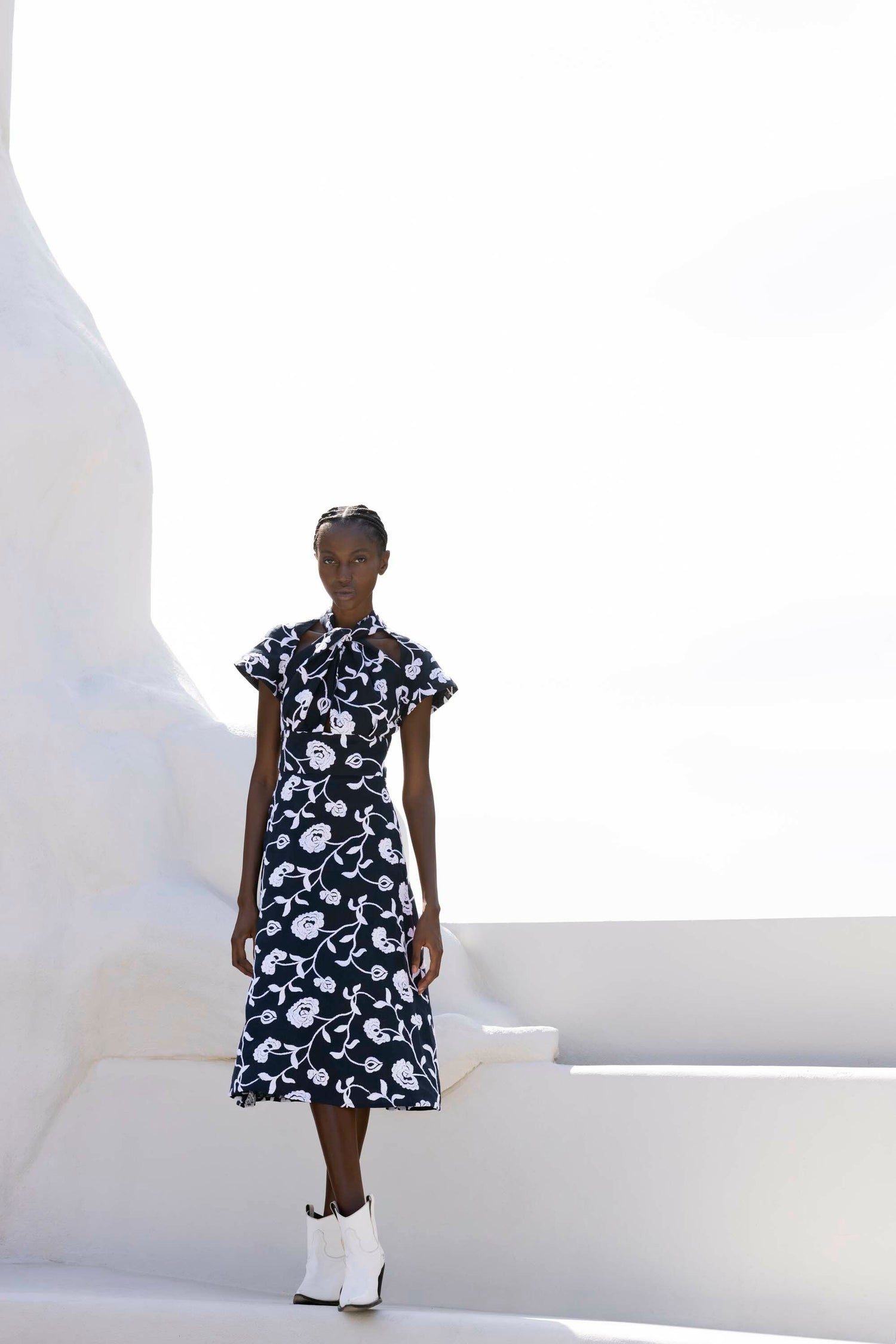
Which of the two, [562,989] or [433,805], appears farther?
[562,989]

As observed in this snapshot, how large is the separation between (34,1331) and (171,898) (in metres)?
0.94

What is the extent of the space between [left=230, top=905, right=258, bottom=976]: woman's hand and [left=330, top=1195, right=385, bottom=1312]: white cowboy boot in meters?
0.45

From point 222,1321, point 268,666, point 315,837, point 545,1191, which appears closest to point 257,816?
point 315,837

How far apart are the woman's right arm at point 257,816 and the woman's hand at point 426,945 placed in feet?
0.94

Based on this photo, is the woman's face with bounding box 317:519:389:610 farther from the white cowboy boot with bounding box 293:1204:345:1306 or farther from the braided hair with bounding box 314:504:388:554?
the white cowboy boot with bounding box 293:1204:345:1306

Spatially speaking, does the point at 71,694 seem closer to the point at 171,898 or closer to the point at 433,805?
the point at 171,898

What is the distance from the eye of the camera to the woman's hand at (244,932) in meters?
2.59

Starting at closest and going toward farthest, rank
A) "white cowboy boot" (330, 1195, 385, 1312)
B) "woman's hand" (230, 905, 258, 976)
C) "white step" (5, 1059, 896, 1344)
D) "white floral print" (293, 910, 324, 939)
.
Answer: "white cowboy boot" (330, 1195, 385, 1312) → "white floral print" (293, 910, 324, 939) → "woman's hand" (230, 905, 258, 976) → "white step" (5, 1059, 896, 1344)

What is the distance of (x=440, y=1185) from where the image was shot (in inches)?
119

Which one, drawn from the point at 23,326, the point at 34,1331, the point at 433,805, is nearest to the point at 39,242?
the point at 23,326

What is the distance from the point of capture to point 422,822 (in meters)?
2.63

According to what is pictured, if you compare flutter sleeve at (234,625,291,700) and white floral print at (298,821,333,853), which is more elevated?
flutter sleeve at (234,625,291,700)

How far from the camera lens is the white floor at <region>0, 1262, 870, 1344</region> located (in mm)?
2418

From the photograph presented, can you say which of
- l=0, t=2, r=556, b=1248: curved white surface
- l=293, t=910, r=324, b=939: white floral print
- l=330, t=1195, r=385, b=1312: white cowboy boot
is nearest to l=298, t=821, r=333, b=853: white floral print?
l=293, t=910, r=324, b=939: white floral print
